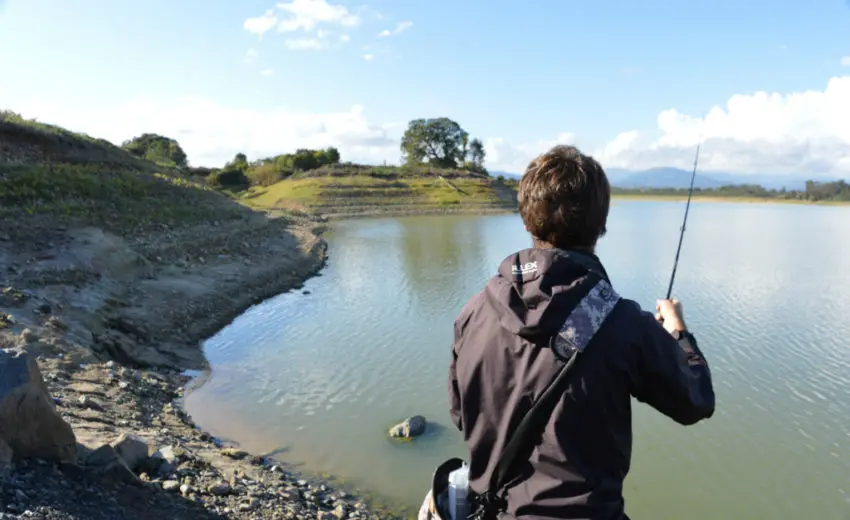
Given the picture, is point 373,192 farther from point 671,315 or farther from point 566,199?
point 566,199

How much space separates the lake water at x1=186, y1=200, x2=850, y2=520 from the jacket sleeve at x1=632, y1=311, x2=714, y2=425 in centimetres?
496

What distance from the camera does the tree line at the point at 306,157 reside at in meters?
67.1

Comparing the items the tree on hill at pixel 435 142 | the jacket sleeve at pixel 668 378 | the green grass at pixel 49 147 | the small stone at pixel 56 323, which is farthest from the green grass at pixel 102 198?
the tree on hill at pixel 435 142

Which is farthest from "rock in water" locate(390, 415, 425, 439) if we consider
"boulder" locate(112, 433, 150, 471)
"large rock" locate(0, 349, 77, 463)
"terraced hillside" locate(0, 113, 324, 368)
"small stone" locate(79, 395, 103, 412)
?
"terraced hillside" locate(0, 113, 324, 368)

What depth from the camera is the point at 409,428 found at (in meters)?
7.83

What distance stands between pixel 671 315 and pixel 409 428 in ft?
20.2

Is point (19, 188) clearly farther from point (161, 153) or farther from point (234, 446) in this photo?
point (161, 153)

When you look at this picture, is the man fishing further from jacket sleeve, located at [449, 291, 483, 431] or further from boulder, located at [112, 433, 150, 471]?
boulder, located at [112, 433, 150, 471]

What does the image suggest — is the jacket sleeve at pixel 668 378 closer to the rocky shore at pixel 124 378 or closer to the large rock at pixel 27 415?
the rocky shore at pixel 124 378

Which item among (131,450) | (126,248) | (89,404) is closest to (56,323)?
(89,404)

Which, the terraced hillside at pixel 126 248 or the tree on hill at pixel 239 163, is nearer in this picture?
the terraced hillside at pixel 126 248

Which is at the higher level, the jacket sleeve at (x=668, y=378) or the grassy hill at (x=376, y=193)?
the jacket sleeve at (x=668, y=378)

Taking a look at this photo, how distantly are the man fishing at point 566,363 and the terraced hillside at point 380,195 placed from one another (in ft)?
173

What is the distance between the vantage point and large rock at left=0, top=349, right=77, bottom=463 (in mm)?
3988
